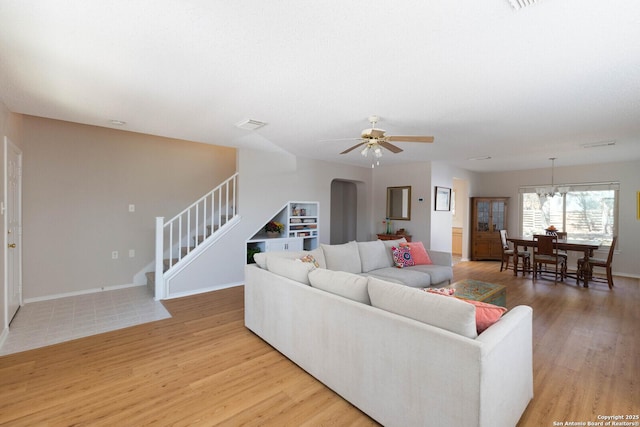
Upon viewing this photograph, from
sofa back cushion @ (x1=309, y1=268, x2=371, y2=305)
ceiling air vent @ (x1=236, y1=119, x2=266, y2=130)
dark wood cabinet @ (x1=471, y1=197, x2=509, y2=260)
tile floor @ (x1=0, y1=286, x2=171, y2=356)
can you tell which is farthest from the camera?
dark wood cabinet @ (x1=471, y1=197, x2=509, y2=260)

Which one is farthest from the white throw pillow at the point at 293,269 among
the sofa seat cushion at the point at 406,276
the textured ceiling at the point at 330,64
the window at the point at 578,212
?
the window at the point at 578,212

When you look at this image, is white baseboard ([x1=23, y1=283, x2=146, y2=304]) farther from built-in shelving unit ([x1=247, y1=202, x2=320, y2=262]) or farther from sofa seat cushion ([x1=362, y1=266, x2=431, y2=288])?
sofa seat cushion ([x1=362, y1=266, x2=431, y2=288])

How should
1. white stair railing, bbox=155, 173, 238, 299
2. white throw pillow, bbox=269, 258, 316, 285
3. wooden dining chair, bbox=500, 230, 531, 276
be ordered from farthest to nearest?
1. wooden dining chair, bbox=500, 230, 531, 276
2. white stair railing, bbox=155, 173, 238, 299
3. white throw pillow, bbox=269, 258, 316, 285

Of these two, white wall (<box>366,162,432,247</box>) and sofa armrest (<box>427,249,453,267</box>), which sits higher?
white wall (<box>366,162,432,247</box>)

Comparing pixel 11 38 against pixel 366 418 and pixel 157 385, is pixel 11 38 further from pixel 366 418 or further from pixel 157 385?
→ pixel 366 418

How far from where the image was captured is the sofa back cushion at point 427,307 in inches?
60.6

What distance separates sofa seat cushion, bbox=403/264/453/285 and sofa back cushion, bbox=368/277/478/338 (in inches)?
92.4

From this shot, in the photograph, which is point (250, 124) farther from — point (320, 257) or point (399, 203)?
point (399, 203)

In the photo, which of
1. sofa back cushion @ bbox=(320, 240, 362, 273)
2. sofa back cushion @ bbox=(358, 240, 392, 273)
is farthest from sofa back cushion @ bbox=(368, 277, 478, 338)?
sofa back cushion @ bbox=(358, 240, 392, 273)

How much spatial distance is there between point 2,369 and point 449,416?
3473 mm

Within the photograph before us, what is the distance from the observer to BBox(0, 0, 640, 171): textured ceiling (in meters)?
1.64

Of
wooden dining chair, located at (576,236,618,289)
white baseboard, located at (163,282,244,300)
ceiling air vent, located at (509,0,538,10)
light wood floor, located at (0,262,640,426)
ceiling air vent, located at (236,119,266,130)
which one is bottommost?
light wood floor, located at (0,262,640,426)

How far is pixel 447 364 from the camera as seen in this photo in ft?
A: 4.92

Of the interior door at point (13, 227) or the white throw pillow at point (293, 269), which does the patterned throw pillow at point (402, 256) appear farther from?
the interior door at point (13, 227)
